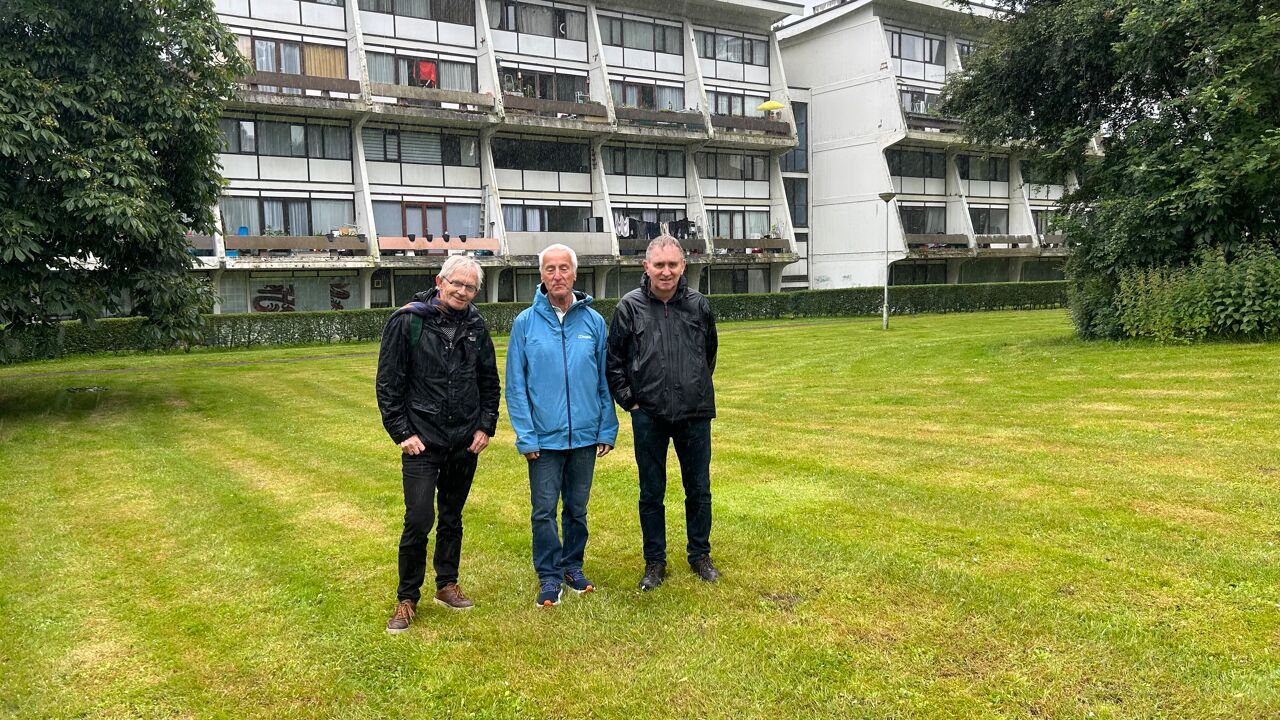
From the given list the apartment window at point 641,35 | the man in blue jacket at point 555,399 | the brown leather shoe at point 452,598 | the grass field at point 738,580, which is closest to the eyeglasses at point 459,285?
the man in blue jacket at point 555,399

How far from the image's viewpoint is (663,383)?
560cm

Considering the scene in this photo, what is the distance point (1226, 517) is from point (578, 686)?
201 inches

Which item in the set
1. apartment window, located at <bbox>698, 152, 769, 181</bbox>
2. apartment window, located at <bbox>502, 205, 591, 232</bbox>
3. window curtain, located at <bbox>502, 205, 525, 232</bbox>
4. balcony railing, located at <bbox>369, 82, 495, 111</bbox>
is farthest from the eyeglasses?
apartment window, located at <bbox>698, 152, 769, 181</bbox>

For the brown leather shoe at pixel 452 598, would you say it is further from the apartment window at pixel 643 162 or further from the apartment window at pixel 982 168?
the apartment window at pixel 982 168

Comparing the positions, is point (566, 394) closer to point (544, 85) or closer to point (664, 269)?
point (664, 269)

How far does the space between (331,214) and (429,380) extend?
3184 centimetres

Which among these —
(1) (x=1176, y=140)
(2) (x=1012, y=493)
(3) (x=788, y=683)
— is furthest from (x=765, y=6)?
(3) (x=788, y=683)

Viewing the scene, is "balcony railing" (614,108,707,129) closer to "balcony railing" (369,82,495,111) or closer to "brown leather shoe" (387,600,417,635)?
"balcony railing" (369,82,495,111)

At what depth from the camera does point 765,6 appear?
43.7 m

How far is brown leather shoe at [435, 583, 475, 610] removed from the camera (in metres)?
5.55

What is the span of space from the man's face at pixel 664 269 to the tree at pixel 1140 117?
1469 cm

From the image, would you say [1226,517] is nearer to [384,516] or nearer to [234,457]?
[384,516]

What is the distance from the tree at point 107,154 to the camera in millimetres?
12898

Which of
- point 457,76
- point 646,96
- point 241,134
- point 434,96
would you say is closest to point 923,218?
point 646,96
